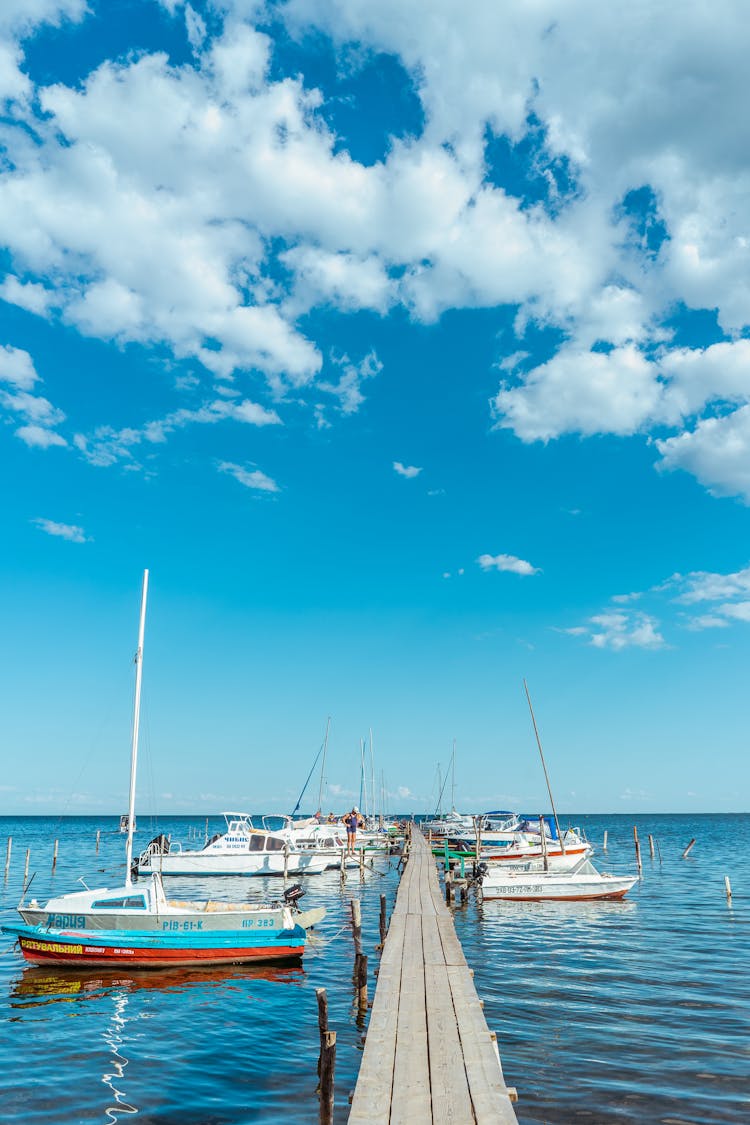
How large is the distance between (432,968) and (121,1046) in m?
7.15

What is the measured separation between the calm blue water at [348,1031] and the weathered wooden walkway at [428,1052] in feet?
5.99

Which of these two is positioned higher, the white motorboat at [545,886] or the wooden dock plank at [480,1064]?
the wooden dock plank at [480,1064]

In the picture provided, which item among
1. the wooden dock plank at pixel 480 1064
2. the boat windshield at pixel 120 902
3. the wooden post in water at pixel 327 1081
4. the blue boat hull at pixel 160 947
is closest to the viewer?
the wooden dock plank at pixel 480 1064

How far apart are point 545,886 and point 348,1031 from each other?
2321cm

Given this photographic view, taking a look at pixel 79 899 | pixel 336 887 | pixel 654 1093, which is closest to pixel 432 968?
pixel 654 1093

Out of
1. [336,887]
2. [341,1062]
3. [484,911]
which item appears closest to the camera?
[341,1062]

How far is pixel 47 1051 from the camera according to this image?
17250 mm

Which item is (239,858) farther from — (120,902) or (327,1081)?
(327,1081)

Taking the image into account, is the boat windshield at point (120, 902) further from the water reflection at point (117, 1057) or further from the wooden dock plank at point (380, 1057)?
the wooden dock plank at point (380, 1057)

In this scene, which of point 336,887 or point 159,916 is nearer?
point 159,916

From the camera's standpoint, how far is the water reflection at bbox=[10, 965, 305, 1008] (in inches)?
893

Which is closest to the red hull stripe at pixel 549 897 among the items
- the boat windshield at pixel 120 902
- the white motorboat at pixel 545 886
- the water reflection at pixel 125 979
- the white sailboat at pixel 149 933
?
the white motorboat at pixel 545 886

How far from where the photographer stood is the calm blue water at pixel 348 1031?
13898mm

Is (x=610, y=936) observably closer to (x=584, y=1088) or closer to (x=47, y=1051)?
(x=584, y=1088)
